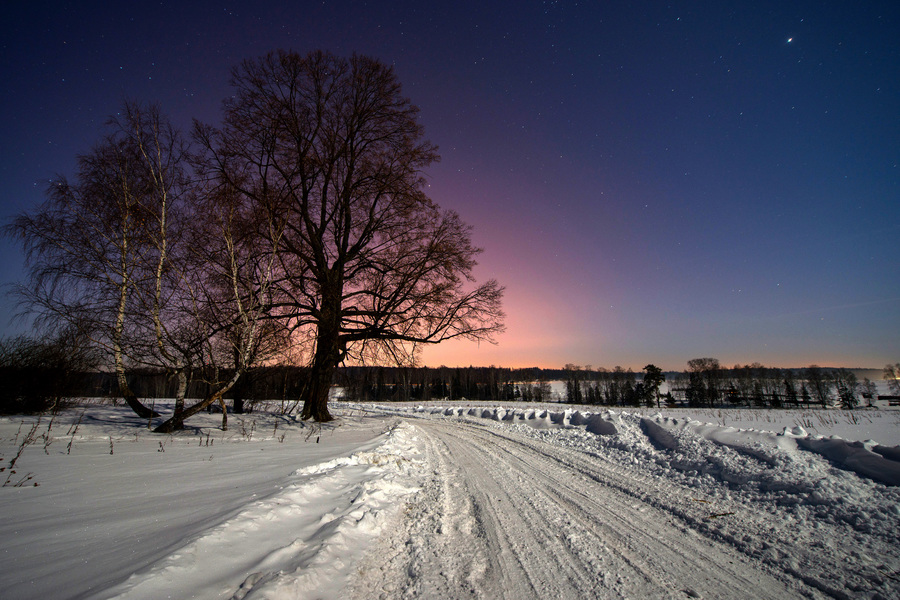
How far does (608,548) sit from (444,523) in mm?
1617

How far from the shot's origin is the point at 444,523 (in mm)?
3566

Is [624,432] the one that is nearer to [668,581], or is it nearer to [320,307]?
[668,581]

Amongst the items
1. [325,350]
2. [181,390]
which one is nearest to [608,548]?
[181,390]

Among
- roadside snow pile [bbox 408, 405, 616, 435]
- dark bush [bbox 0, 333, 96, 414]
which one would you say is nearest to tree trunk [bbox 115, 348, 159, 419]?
dark bush [bbox 0, 333, 96, 414]

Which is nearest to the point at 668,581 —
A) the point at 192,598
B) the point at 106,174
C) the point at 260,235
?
the point at 192,598

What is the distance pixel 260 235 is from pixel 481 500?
29.8 feet

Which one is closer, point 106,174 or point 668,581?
point 668,581

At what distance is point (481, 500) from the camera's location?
172 inches

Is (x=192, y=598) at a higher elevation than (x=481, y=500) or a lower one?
higher

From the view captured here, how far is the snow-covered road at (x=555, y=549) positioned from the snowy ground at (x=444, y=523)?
0.07 ft

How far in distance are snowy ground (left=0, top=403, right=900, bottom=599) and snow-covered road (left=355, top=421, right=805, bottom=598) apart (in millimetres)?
21

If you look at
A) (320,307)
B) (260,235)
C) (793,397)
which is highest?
(260,235)

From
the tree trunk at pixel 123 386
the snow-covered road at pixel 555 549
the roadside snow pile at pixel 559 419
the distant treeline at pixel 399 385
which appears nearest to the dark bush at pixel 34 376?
the distant treeline at pixel 399 385

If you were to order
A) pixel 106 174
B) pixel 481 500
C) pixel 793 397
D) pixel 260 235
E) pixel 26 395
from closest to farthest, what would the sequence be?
1. pixel 481 500
2. pixel 106 174
3. pixel 260 235
4. pixel 26 395
5. pixel 793 397
